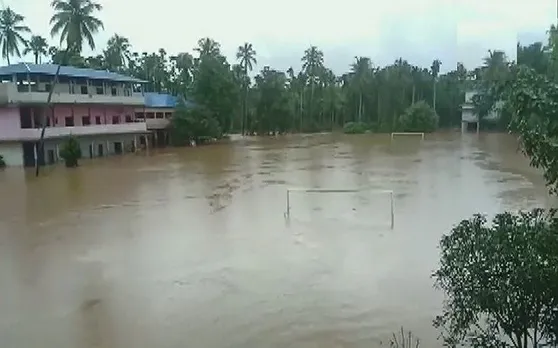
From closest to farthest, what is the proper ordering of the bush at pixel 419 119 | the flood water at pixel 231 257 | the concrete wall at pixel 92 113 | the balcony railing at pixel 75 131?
the flood water at pixel 231 257 < the balcony railing at pixel 75 131 < the concrete wall at pixel 92 113 < the bush at pixel 419 119

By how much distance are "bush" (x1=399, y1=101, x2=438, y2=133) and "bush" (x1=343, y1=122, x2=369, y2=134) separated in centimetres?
450

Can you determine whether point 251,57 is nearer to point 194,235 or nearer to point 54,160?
point 54,160

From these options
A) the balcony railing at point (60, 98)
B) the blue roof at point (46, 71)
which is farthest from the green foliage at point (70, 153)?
the blue roof at point (46, 71)

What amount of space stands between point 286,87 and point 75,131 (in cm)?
2645

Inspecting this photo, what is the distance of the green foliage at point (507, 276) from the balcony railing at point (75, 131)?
24664 millimetres

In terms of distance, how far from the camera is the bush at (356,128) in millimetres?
52312

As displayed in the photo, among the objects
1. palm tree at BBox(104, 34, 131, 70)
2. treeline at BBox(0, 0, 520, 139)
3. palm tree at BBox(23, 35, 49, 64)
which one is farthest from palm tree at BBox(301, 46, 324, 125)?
palm tree at BBox(23, 35, 49, 64)

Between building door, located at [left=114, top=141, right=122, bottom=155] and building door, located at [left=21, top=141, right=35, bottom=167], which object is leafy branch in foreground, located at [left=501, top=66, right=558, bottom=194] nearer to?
building door, located at [left=21, top=141, right=35, bottom=167]

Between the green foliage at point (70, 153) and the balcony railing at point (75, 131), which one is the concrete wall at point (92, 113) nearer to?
the balcony railing at point (75, 131)

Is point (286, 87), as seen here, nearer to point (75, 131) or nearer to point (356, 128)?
point (356, 128)

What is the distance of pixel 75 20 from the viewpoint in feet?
80.8

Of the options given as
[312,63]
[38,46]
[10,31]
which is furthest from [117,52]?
[312,63]

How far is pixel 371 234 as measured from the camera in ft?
33.0

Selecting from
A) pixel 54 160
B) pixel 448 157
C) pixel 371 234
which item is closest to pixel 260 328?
pixel 371 234
